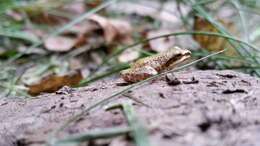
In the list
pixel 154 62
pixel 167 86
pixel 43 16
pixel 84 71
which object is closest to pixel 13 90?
pixel 84 71

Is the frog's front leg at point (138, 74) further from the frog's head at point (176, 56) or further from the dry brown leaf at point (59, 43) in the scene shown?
the dry brown leaf at point (59, 43)

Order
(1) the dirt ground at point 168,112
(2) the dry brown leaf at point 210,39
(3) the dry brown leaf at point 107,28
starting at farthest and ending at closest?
(3) the dry brown leaf at point 107,28
(2) the dry brown leaf at point 210,39
(1) the dirt ground at point 168,112

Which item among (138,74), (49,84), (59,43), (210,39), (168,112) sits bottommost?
(168,112)

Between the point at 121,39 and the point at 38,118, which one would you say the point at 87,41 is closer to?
the point at 121,39

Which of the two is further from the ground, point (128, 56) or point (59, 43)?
point (59, 43)

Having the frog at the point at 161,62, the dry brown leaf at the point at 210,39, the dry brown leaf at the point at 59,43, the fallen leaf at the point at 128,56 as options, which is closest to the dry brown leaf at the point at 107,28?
the dry brown leaf at the point at 59,43

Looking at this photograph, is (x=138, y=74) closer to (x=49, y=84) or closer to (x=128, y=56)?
(x=49, y=84)

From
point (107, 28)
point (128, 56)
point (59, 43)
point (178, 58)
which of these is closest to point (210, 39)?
point (128, 56)
